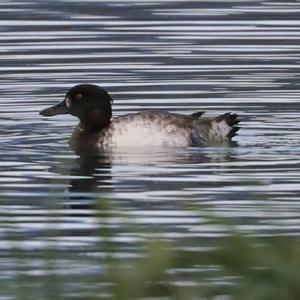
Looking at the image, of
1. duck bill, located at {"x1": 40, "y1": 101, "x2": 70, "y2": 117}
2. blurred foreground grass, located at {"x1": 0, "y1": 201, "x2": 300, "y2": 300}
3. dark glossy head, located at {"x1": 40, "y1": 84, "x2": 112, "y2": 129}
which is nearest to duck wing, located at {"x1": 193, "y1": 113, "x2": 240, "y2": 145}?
dark glossy head, located at {"x1": 40, "y1": 84, "x2": 112, "y2": 129}

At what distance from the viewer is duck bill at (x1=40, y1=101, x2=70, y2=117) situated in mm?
15719

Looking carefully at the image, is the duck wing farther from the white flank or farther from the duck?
the white flank

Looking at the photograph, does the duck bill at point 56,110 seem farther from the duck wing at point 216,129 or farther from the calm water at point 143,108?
the duck wing at point 216,129

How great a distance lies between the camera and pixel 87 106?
15.9m

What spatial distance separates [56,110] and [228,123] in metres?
1.61

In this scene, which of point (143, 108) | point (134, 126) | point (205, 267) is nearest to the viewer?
point (205, 267)

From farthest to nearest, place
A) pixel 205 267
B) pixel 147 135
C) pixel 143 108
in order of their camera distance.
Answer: pixel 143 108 → pixel 147 135 → pixel 205 267

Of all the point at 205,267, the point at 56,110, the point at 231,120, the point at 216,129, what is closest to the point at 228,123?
the point at 231,120

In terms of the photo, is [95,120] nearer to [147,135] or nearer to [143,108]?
[147,135]

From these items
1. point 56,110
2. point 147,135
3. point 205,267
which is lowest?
point 147,135

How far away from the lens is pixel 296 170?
13523 mm

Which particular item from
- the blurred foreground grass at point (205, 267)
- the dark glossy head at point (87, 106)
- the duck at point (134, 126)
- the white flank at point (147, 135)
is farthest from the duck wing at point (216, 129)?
the blurred foreground grass at point (205, 267)

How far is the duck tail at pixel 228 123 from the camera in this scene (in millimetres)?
15305

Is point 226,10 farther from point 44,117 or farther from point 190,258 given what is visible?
point 190,258
